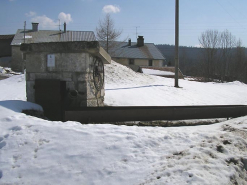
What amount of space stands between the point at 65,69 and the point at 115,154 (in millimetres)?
2337

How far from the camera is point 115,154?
2.71m

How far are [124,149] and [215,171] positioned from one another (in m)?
1.01

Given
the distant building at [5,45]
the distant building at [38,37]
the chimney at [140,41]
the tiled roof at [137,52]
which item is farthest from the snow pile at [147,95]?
the chimney at [140,41]

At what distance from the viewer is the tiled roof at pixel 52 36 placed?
3443cm

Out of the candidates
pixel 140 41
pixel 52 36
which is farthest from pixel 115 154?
pixel 140 41

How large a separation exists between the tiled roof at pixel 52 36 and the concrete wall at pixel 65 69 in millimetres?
31002

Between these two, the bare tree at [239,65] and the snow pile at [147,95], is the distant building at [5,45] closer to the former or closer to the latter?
the snow pile at [147,95]

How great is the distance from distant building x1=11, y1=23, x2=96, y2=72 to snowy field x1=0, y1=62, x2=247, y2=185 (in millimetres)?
32352

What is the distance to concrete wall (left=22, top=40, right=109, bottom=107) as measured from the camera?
4.47 m

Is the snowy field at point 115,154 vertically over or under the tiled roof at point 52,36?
under

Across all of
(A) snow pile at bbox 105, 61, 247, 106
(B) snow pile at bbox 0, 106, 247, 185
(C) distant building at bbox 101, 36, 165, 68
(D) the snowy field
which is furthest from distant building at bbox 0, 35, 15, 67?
(B) snow pile at bbox 0, 106, 247, 185

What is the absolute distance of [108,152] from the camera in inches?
108

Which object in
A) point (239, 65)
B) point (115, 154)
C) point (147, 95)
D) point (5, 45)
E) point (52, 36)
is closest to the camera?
point (115, 154)

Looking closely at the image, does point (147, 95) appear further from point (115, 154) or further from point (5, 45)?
point (5, 45)
